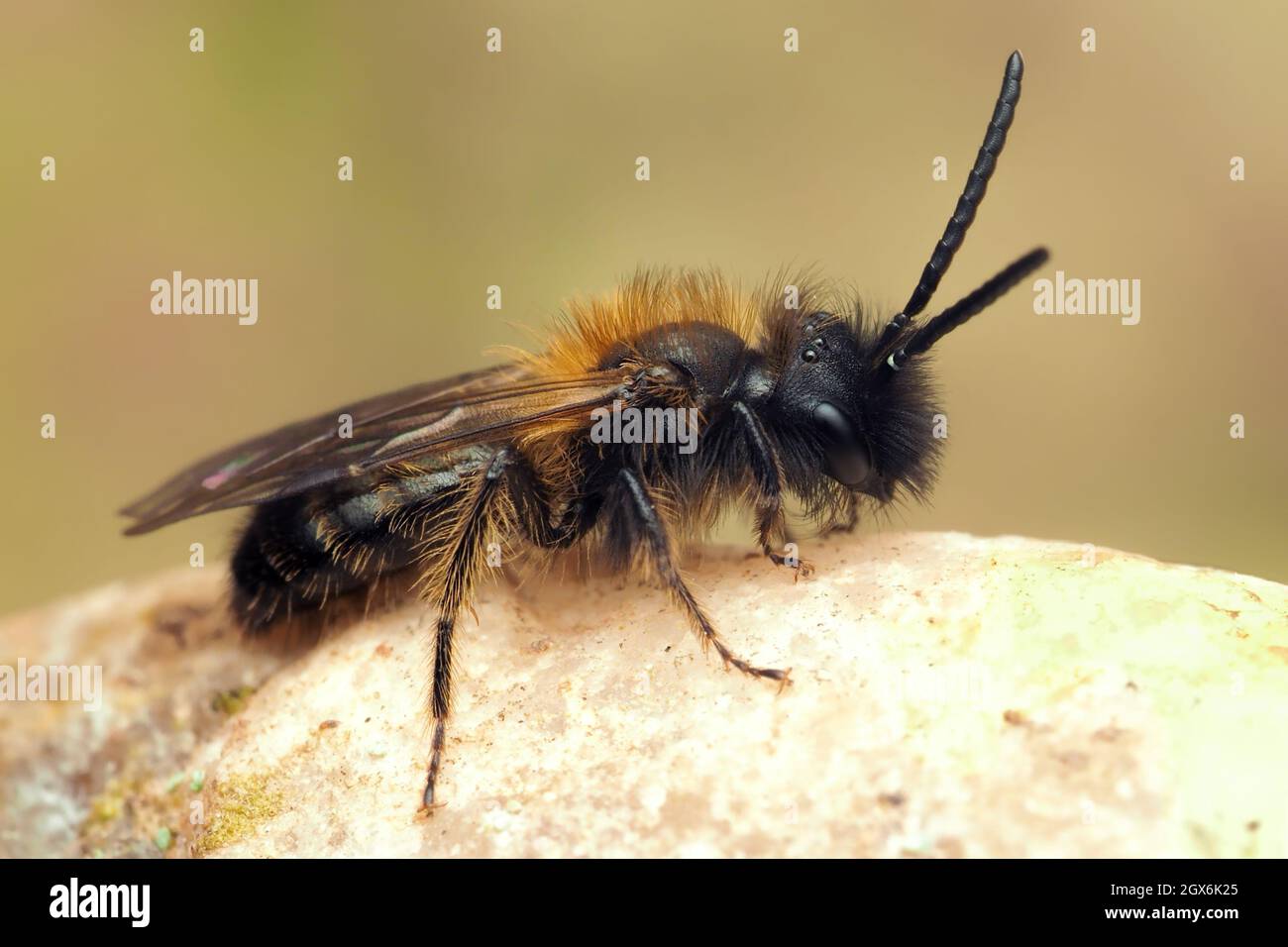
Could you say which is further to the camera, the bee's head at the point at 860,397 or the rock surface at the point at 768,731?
the bee's head at the point at 860,397

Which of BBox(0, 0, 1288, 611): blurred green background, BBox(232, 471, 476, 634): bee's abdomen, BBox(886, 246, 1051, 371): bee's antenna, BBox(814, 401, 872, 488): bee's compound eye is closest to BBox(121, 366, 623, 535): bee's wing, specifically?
BBox(232, 471, 476, 634): bee's abdomen

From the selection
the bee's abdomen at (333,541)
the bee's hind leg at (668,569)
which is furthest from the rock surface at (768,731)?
the bee's abdomen at (333,541)

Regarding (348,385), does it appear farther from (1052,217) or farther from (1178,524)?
(1178,524)

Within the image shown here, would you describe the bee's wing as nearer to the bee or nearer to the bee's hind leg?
the bee

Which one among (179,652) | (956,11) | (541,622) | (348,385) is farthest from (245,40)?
(541,622)

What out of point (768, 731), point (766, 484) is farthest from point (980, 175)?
point (768, 731)

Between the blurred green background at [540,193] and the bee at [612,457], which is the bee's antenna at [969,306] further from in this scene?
the blurred green background at [540,193]

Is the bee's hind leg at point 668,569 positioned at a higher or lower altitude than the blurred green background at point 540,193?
lower

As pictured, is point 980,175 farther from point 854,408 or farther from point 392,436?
point 392,436
